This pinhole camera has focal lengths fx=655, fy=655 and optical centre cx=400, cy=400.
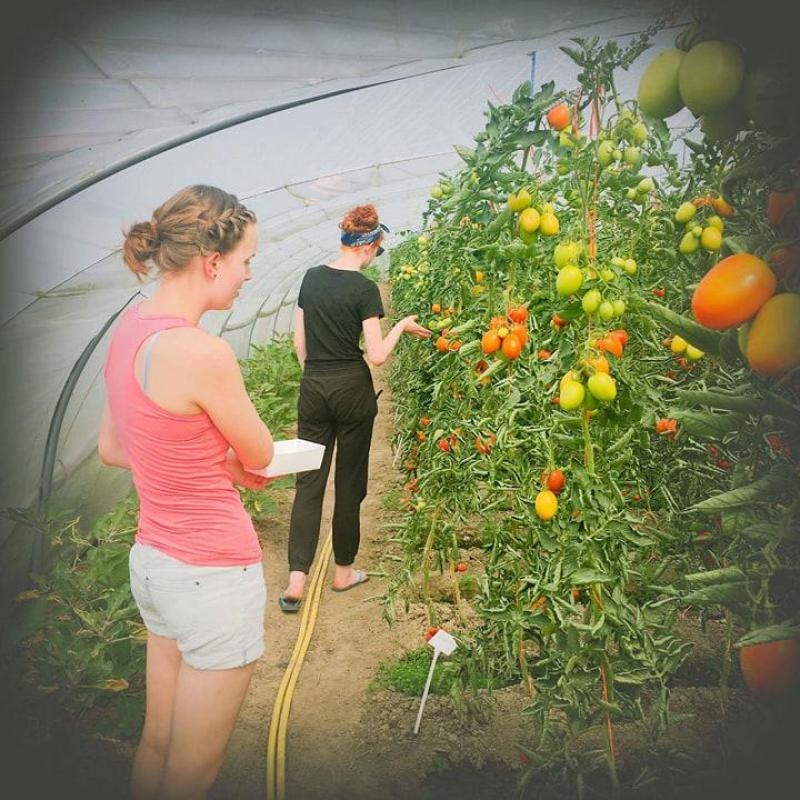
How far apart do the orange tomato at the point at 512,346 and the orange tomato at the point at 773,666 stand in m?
0.90

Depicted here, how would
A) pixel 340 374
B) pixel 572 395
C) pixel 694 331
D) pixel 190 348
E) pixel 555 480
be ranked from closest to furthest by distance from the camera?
pixel 694 331
pixel 190 348
pixel 572 395
pixel 555 480
pixel 340 374

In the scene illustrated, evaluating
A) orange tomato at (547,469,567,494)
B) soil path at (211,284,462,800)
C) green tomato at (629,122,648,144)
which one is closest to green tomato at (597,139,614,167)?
green tomato at (629,122,648,144)

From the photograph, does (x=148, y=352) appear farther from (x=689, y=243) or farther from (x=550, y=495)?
(x=689, y=243)

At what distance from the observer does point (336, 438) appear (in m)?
2.52

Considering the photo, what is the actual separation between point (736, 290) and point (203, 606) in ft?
3.28

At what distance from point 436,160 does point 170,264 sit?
9.94 feet

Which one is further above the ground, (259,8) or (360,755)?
(259,8)

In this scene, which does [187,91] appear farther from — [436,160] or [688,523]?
[436,160]

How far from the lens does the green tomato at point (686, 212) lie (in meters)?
1.54

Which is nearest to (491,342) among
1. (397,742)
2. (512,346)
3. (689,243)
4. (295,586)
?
(512,346)

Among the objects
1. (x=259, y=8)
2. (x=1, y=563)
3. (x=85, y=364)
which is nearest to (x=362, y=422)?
(x=85, y=364)

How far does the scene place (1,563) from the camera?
2.16 metres

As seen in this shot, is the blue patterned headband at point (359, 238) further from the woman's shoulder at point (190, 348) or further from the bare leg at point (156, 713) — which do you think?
the bare leg at point (156, 713)

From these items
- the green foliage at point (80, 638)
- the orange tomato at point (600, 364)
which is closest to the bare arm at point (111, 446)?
the green foliage at point (80, 638)
